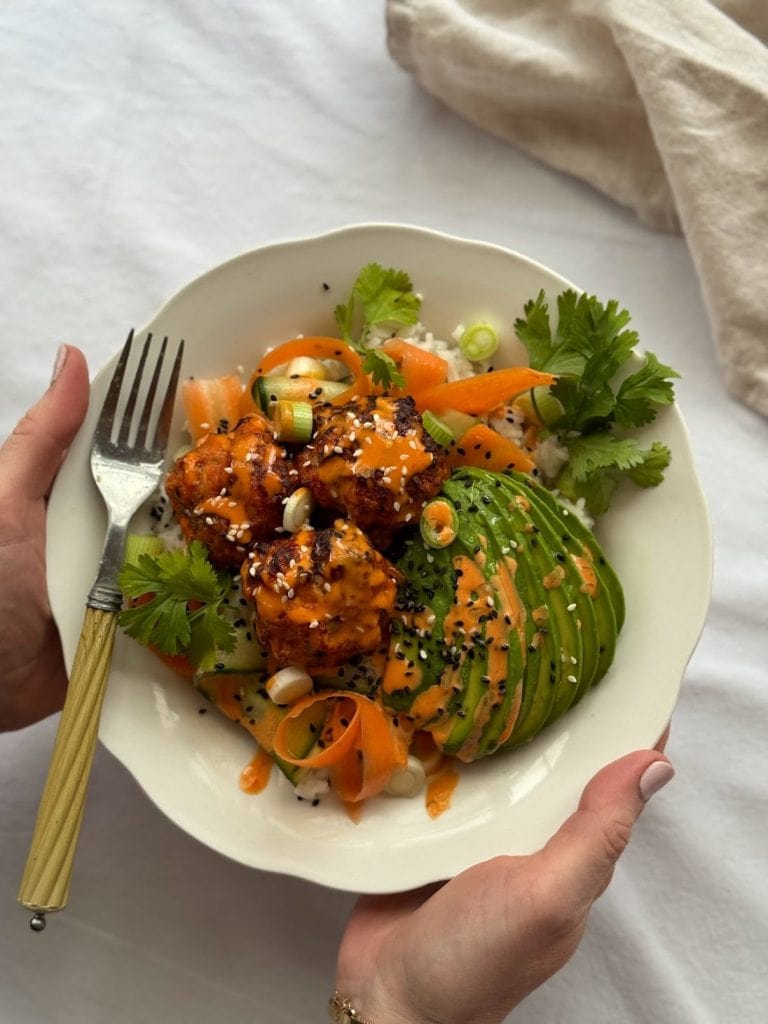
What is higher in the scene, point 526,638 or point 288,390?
point 288,390

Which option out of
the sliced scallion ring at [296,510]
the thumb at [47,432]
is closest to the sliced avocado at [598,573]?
the sliced scallion ring at [296,510]

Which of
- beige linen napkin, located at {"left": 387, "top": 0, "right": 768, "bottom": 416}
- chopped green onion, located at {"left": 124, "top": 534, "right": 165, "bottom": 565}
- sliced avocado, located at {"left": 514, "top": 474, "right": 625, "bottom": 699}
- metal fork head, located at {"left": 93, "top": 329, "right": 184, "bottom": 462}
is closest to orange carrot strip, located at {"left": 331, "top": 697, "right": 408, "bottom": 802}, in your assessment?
sliced avocado, located at {"left": 514, "top": 474, "right": 625, "bottom": 699}

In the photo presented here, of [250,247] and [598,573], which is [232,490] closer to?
[598,573]

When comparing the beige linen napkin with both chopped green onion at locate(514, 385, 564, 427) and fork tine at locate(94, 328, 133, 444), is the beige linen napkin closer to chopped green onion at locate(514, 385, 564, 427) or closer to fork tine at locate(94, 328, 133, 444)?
chopped green onion at locate(514, 385, 564, 427)

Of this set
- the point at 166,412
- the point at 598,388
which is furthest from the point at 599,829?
the point at 166,412

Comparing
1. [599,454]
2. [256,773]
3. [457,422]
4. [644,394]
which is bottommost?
[256,773]

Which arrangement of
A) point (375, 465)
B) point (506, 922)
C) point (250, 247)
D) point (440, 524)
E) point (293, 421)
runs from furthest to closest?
point (250, 247) → point (293, 421) → point (440, 524) → point (375, 465) → point (506, 922)
